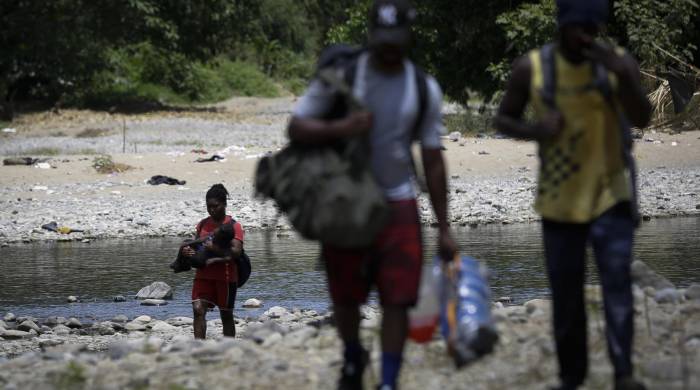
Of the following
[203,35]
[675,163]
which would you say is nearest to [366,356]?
[675,163]

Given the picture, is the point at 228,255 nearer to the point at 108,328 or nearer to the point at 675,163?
the point at 108,328

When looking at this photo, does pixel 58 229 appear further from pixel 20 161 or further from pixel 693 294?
pixel 693 294

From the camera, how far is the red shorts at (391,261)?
4.88m

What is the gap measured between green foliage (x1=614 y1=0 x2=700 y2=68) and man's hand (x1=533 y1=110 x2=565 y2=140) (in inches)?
818

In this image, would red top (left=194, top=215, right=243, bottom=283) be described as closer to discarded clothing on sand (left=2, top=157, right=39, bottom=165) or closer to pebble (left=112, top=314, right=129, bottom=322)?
pebble (left=112, top=314, right=129, bottom=322)

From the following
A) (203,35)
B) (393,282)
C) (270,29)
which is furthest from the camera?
(270,29)

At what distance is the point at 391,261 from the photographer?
487cm

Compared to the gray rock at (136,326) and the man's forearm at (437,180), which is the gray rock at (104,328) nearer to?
the gray rock at (136,326)

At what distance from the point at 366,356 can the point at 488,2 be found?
24.0 metres

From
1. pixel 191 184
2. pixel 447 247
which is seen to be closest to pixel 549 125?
pixel 447 247

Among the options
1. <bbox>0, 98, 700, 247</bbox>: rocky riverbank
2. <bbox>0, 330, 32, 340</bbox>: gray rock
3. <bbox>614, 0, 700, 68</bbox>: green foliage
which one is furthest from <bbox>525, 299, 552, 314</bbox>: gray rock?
<bbox>614, 0, 700, 68</bbox>: green foliage

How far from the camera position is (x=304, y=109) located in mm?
4945

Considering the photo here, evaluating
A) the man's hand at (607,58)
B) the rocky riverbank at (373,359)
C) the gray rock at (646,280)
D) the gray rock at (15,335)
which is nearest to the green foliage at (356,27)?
the gray rock at (15,335)

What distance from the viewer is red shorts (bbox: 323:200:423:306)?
4883 millimetres
